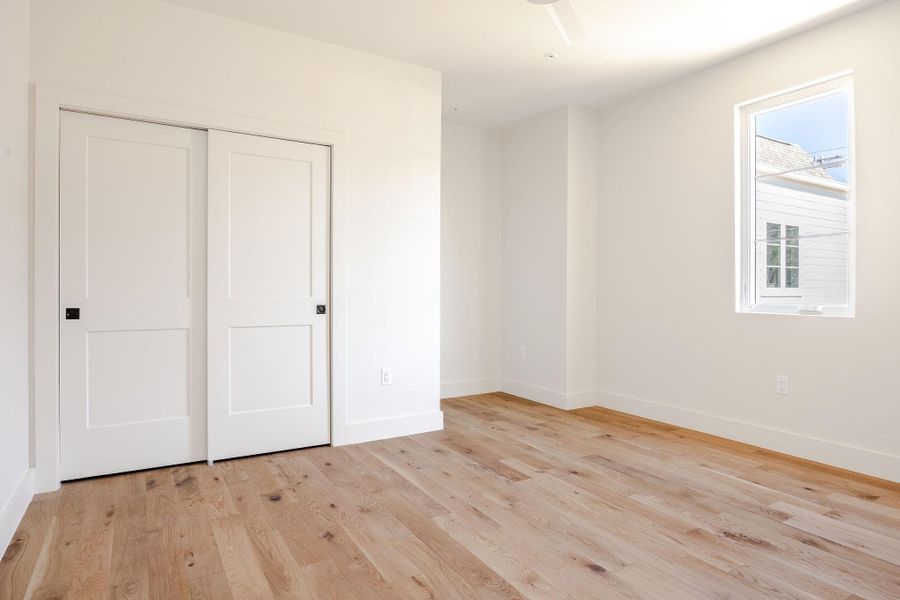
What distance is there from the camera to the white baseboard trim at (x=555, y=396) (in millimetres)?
4695

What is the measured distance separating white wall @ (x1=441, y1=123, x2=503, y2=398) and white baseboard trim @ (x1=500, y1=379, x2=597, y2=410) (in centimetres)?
38

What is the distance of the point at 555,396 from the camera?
4.79m

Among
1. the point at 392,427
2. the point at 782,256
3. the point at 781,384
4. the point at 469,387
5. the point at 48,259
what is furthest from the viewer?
the point at 469,387

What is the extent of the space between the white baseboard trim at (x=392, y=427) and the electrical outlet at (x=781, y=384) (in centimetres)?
234

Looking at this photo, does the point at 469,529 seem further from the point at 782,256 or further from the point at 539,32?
the point at 539,32

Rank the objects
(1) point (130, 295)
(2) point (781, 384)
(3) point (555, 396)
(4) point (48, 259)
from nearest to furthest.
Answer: (4) point (48, 259) → (1) point (130, 295) → (2) point (781, 384) → (3) point (555, 396)

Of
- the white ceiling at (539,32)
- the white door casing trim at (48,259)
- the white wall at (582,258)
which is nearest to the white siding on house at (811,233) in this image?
the white ceiling at (539,32)

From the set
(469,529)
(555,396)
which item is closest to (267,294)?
(469,529)

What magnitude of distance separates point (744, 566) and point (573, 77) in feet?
11.4

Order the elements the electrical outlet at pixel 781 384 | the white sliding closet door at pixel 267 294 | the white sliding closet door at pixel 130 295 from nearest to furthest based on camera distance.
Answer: the white sliding closet door at pixel 130 295, the white sliding closet door at pixel 267 294, the electrical outlet at pixel 781 384

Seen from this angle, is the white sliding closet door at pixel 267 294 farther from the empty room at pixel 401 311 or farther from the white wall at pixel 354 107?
the white wall at pixel 354 107

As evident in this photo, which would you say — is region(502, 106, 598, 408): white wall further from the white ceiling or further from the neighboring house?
the neighboring house

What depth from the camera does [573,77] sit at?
4.09 m

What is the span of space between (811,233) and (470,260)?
9.61ft
